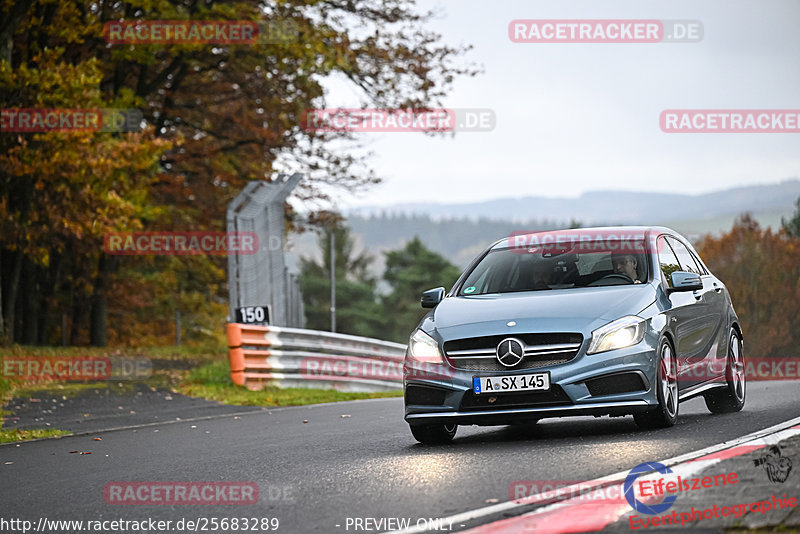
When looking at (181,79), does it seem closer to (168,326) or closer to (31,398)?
(31,398)

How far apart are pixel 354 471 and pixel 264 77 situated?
75.0 feet

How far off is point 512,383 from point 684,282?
1896 millimetres

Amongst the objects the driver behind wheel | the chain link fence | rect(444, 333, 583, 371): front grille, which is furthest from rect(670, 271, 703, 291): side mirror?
the chain link fence

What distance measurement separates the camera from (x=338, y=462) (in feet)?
26.1

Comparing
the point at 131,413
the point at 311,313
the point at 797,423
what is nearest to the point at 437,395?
the point at 797,423

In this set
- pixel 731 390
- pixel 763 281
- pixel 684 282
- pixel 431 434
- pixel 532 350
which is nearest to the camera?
pixel 532 350

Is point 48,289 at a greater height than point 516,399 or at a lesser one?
greater

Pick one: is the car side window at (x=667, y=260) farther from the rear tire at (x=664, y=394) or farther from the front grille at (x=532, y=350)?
the front grille at (x=532, y=350)

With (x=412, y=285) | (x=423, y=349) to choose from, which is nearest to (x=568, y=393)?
(x=423, y=349)

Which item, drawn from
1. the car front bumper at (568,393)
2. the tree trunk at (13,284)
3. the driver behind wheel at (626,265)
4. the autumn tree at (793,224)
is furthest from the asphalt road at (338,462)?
the autumn tree at (793,224)

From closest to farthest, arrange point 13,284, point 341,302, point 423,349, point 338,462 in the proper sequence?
point 338,462, point 423,349, point 13,284, point 341,302

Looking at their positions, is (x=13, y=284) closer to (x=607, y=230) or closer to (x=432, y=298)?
(x=432, y=298)

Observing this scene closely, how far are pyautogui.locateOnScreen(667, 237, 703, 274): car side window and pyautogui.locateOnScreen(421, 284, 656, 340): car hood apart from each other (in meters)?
1.44

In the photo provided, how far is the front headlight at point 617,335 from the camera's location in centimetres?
832
